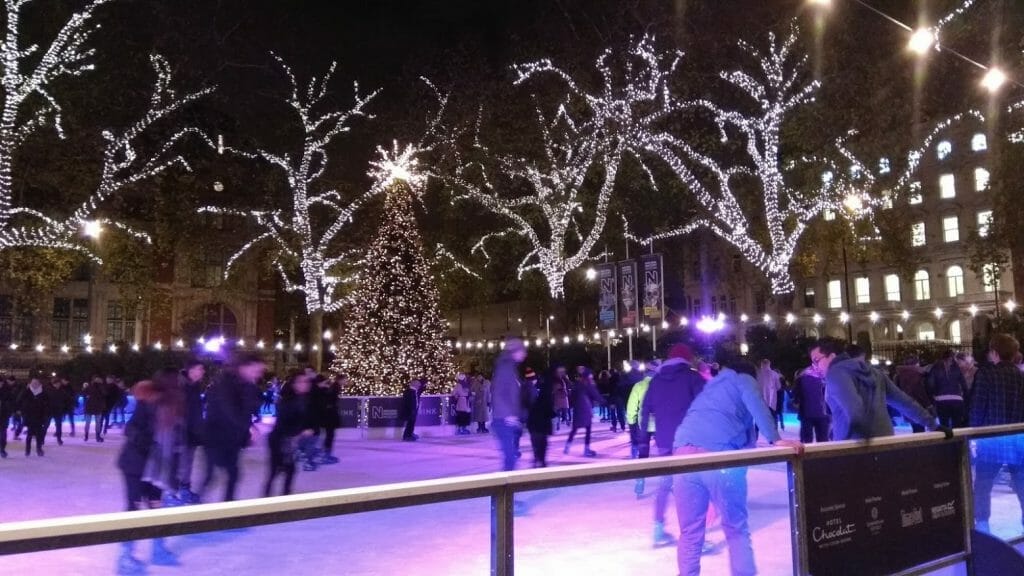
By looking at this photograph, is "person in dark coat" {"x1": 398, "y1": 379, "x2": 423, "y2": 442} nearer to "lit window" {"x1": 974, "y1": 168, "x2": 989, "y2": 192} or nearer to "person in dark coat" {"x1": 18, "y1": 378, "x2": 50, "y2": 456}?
"person in dark coat" {"x1": 18, "y1": 378, "x2": 50, "y2": 456}

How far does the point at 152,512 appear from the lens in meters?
2.41

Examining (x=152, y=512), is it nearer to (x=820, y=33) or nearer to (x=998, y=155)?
(x=820, y=33)

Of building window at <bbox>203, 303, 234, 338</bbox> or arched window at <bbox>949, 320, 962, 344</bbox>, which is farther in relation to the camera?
Answer: arched window at <bbox>949, 320, 962, 344</bbox>

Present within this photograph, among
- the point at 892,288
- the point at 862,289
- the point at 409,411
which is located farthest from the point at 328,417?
the point at 862,289

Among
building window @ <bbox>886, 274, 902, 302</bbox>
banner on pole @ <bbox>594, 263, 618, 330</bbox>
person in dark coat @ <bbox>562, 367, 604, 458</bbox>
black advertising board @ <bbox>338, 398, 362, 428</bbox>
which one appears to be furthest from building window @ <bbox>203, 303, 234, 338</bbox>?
building window @ <bbox>886, 274, 902, 302</bbox>

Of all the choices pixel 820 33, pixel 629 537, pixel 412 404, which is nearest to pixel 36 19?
pixel 412 404

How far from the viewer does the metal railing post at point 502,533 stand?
332cm

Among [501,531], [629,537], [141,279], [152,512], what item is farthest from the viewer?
[141,279]

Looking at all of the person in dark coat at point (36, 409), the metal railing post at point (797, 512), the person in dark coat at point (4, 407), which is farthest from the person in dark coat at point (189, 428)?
the person in dark coat at point (4, 407)

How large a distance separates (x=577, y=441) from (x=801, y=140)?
42.8 feet

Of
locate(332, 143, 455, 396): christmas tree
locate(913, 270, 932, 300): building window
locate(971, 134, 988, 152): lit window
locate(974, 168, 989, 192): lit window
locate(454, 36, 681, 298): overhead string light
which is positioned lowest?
locate(332, 143, 455, 396): christmas tree

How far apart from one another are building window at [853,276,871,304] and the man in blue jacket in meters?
58.3

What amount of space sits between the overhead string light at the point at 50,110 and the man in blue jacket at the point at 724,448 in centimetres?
2240

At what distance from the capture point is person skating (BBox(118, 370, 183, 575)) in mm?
7375
